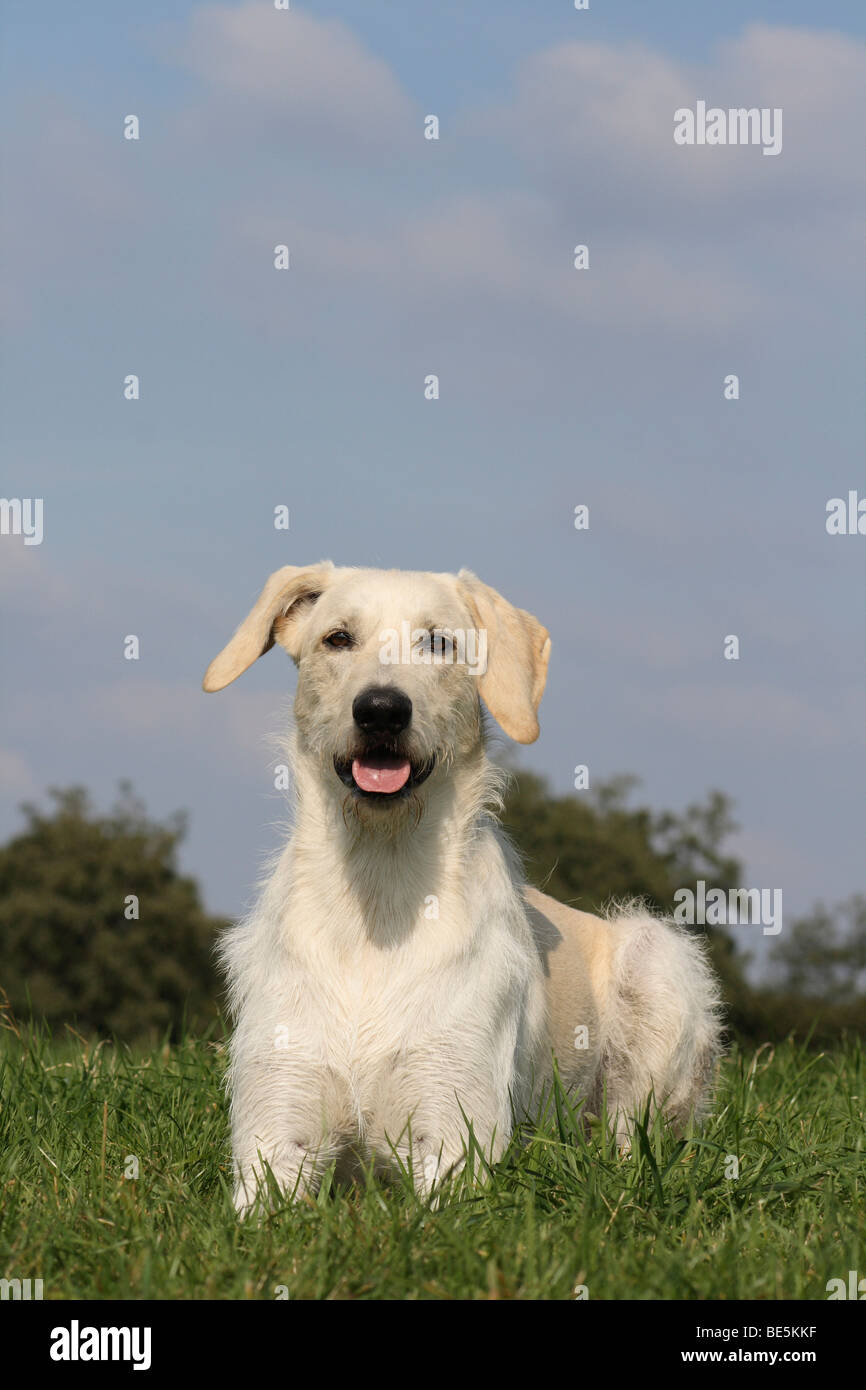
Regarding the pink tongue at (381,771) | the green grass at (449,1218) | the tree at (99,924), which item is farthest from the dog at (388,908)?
the tree at (99,924)

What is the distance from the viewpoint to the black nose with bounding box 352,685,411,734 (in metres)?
5.73

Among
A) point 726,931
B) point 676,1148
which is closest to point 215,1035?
point 676,1148

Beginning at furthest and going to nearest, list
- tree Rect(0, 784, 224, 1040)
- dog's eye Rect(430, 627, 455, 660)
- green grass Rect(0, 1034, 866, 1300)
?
tree Rect(0, 784, 224, 1040) < dog's eye Rect(430, 627, 455, 660) < green grass Rect(0, 1034, 866, 1300)

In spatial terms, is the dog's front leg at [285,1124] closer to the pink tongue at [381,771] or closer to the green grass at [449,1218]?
the green grass at [449,1218]

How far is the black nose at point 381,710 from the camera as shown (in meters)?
5.73

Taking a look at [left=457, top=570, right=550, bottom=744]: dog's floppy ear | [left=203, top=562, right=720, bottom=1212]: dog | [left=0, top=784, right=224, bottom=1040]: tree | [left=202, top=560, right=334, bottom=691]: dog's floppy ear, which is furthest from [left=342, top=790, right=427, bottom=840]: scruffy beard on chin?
[left=0, top=784, right=224, bottom=1040]: tree

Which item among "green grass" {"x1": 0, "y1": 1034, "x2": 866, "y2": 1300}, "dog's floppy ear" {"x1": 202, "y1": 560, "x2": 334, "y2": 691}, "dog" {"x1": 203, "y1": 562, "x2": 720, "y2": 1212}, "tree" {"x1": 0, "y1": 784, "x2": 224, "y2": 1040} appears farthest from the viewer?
"tree" {"x1": 0, "y1": 784, "x2": 224, "y2": 1040}

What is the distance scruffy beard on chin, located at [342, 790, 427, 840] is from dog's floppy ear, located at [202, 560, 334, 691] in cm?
86

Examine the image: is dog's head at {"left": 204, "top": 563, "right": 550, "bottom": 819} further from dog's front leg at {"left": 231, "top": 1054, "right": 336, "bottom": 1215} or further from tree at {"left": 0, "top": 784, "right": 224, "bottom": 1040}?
tree at {"left": 0, "top": 784, "right": 224, "bottom": 1040}

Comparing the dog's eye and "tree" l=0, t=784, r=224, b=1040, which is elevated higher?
"tree" l=0, t=784, r=224, b=1040
